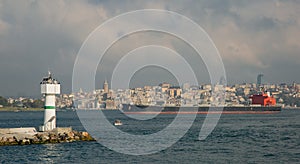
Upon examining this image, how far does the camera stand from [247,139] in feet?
143

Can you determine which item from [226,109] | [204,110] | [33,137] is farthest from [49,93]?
[226,109]

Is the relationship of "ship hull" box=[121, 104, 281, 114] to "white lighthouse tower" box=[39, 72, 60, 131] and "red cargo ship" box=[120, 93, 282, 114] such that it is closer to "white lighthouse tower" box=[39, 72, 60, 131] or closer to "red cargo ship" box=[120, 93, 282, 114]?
"red cargo ship" box=[120, 93, 282, 114]

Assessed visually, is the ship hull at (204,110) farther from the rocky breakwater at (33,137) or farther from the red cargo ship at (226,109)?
the rocky breakwater at (33,137)

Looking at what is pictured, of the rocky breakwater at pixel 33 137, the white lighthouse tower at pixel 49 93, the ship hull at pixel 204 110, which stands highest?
the white lighthouse tower at pixel 49 93

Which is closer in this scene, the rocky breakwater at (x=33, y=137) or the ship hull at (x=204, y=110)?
the rocky breakwater at (x=33, y=137)

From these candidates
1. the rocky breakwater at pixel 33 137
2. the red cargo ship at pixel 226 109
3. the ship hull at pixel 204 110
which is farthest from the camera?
the red cargo ship at pixel 226 109

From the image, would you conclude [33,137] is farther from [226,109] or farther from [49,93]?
[226,109]

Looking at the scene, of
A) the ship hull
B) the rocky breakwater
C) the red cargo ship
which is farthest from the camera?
the red cargo ship

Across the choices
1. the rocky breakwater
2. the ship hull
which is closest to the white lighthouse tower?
the rocky breakwater

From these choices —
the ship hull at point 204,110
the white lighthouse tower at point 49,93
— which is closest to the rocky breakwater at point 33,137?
the white lighthouse tower at point 49,93

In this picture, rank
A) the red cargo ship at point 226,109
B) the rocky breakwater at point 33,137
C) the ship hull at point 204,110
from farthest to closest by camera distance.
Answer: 1. the red cargo ship at point 226,109
2. the ship hull at point 204,110
3. the rocky breakwater at point 33,137

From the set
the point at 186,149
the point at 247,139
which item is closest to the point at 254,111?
the point at 247,139

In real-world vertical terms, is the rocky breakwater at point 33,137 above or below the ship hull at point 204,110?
below

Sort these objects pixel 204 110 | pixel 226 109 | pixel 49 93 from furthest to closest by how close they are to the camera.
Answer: pixel 204 110
pixel 226 109
pixel 49 93
